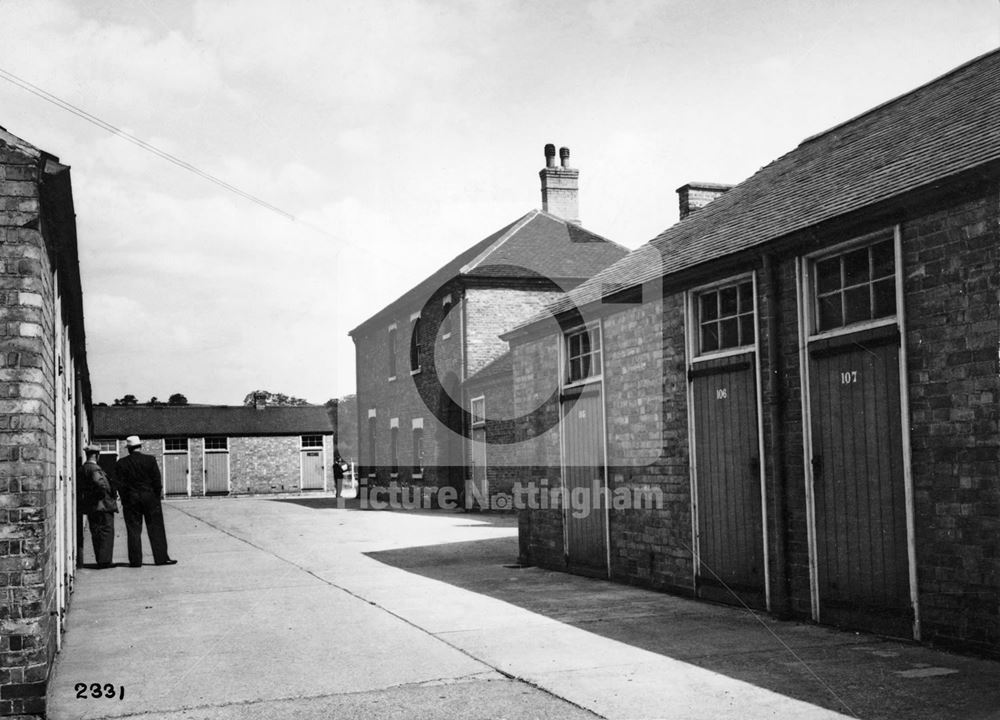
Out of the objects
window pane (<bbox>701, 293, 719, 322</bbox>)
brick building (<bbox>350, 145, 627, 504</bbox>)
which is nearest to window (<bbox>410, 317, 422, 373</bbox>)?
brick building (<bbox>350, 145, 627, 504</bbox>)

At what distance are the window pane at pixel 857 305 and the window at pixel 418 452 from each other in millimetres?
21540

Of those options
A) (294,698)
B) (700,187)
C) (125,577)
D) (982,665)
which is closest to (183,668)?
(294,698)

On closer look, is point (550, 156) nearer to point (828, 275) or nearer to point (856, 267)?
point (828, 275)

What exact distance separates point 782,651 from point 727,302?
382 cm

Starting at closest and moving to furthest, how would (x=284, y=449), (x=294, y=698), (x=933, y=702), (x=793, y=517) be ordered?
(x=933, y=702), (x=294, y=698), (x=793, y=517), (x=284, y=449)

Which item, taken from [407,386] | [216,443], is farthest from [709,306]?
[216,443]

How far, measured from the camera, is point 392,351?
3222 cm

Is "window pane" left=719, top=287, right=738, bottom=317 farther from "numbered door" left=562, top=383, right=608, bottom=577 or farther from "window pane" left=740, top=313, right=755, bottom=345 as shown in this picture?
"numbered door" left=562, top=383, right=608, bottom=577

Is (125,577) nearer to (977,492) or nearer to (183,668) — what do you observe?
(183,668)

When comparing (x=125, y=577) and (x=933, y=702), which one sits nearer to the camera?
(x=933, y=702)

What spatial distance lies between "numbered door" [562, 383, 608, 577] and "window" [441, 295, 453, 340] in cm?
1434

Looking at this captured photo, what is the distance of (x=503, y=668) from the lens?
6.63 meters

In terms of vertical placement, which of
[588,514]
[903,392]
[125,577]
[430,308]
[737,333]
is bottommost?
[125,577]

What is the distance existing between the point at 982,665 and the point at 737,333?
3985 millimetres
